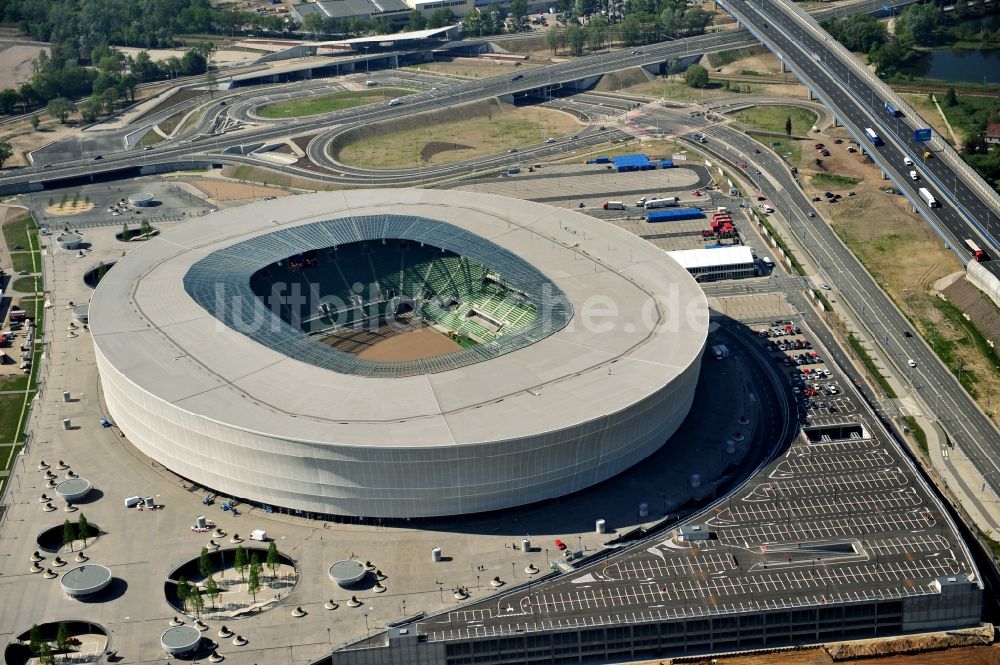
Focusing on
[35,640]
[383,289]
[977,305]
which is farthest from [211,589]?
[977,305]

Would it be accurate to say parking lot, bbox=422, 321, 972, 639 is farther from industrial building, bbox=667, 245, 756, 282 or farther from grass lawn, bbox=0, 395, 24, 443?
grass lawn, bbox=0, 395, 24, 443

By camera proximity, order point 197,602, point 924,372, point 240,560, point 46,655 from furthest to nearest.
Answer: point 924,372 → point 240,560 → point 197,602 → point 46,655

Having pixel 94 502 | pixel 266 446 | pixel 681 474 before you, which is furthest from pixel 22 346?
pixel 681 474

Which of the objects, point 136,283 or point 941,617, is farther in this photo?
point 136,283

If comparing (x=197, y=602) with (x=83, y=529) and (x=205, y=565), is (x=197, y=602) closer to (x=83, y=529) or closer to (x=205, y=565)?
(x=205, y=565)

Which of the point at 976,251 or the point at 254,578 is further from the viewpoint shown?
the point at 976,251

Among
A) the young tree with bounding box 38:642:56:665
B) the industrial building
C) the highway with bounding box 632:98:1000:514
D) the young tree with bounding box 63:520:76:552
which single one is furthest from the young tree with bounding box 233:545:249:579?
the industrial building

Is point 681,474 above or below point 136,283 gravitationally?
below

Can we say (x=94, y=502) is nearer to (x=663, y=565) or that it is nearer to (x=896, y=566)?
(x=663, y=565)
